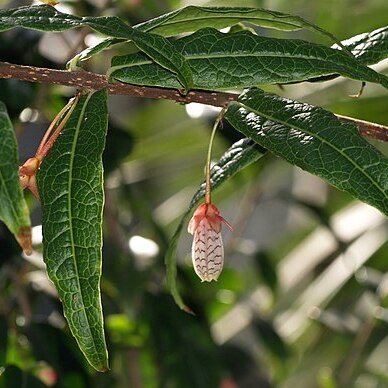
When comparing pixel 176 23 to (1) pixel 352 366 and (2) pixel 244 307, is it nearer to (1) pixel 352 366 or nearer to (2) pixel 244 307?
(2) pixel 244 307

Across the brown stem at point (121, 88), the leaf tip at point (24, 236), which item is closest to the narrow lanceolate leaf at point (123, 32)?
the brown stem at point (121, 88)

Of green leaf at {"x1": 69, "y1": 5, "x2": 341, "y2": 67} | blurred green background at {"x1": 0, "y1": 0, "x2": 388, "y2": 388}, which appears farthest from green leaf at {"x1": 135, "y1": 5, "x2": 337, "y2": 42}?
blurred green background at {"x1": 0, "y1": 0, "x2": 388, "y2": 388}

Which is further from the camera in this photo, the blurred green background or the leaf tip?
the blurred green background

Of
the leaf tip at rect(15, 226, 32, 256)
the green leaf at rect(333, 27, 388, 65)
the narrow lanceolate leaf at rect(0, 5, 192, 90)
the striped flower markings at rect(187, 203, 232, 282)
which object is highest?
the narrow lanceolate leaf at rect(0, 5, 192, 90)

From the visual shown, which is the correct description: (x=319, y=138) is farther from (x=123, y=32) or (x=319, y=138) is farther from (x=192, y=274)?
(x=192, y=274)

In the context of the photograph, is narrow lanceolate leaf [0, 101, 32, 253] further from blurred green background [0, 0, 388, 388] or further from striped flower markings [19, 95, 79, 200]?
blurred green background [0, 0, 388, 388]

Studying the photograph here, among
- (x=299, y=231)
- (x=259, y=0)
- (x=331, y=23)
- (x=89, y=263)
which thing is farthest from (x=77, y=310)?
(x=299, y=231)

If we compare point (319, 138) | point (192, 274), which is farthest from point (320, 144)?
point (192, 274)

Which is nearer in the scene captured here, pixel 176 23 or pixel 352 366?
pixel 176 23
